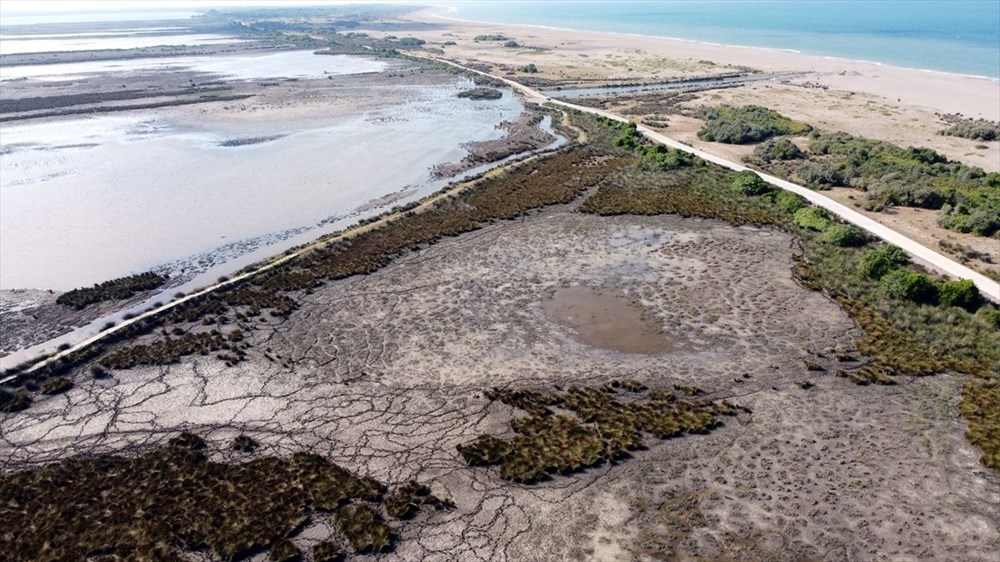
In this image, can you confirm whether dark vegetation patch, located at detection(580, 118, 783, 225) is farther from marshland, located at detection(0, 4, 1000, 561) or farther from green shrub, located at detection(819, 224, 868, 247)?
green shrub, located at detection(819, 224, 868, 247)

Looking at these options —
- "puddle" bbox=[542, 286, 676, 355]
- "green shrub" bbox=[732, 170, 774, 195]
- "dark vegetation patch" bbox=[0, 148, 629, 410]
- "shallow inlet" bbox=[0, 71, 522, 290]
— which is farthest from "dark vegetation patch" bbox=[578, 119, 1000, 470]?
"shallow inlet" bbox=[0, 71, 522, 290]

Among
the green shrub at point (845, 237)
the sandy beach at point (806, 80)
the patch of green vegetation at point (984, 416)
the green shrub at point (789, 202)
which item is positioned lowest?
the patch of green vegetation at point (984, 416)

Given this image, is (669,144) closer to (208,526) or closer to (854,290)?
(854,290)

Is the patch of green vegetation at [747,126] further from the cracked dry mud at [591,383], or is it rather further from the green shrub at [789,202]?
the cracked dry mud at [591,383]

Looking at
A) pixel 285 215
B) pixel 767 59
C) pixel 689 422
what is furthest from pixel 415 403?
pixel 767 59

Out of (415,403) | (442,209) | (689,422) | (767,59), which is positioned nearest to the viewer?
(689,422)

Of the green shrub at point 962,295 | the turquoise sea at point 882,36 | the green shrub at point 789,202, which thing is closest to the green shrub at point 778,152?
the green shrub at point 789,202

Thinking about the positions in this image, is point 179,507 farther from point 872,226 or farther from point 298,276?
point 872,226
